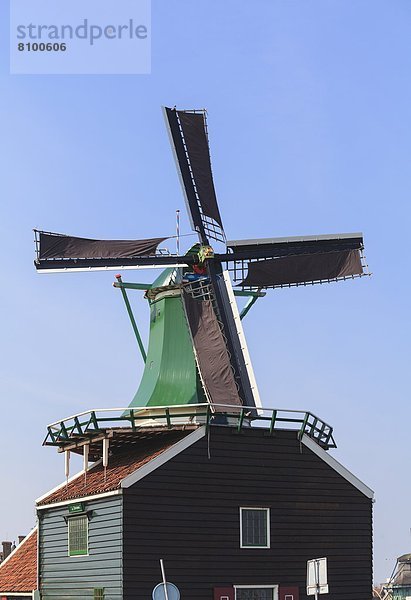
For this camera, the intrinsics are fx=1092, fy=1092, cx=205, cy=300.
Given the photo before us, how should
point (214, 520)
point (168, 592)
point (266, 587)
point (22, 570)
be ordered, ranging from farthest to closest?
point (22, 570)
point (266, 587)
point (214, 520)
point (168, 592)

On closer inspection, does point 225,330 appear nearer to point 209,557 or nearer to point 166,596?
point 209,557

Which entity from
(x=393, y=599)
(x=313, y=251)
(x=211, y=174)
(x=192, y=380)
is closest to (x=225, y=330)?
(x=192, y=380)

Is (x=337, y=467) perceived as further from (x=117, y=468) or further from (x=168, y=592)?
(x=168, y=592)

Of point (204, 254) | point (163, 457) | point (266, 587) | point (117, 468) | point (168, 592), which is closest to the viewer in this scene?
point (168, 592)

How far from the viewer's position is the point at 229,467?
31172 mm

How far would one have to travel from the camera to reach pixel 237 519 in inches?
1220

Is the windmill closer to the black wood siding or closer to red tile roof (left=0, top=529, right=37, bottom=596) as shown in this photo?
the black wood siding

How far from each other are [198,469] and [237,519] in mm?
1887

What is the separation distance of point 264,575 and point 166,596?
5480mm

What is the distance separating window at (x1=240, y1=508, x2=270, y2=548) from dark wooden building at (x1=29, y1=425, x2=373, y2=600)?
0.03 meters

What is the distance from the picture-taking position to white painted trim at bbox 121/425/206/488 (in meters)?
29.4

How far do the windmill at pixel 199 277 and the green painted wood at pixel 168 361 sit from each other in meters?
0.03

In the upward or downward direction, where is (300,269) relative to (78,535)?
upward

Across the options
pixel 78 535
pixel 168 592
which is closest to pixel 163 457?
pixel 168 592
